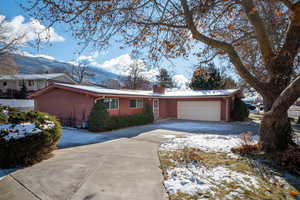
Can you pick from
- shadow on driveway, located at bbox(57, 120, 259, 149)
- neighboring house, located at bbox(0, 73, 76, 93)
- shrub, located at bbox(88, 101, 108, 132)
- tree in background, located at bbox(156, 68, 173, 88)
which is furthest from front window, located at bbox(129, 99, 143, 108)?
neighboring house, located at bbox(0, 73, 76, 93)

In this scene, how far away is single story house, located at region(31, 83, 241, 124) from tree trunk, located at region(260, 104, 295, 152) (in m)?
9.16

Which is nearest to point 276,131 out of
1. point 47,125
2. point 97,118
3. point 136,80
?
point 47,125

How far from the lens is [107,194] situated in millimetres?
3180

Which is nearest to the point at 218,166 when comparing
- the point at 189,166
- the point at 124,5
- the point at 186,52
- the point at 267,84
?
the point at 189,166

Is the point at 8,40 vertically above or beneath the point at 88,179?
above

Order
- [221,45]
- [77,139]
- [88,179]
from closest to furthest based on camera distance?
[88,179], [221,45], [77,139]

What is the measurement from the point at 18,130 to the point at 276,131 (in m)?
7.81

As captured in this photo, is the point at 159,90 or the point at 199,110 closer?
the point at 199,110

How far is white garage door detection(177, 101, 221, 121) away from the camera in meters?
16.3

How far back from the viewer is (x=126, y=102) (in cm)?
1452

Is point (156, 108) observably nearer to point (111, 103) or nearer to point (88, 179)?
point (111, 103)

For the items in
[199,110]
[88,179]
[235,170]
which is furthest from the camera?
[199,110]

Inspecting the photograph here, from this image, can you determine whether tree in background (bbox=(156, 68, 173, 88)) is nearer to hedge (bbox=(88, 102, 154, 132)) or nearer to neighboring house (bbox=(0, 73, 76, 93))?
hedge (bbox=(88, 102, 154, 132))

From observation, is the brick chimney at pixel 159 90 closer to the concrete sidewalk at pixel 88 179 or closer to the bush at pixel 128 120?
the bush at pixel 128 120
